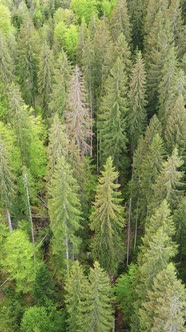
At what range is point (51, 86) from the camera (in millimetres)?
47219

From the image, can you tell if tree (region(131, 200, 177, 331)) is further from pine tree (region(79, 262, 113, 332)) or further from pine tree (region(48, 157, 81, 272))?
pine tree (region(48, 157, 81, 272))

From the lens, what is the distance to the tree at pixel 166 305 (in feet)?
68.0

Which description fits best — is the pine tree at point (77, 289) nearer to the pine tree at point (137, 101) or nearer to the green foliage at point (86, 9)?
the pine tree at point (137, 101)

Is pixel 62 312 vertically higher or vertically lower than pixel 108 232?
lower

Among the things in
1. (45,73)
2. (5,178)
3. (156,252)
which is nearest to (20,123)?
(5,178)

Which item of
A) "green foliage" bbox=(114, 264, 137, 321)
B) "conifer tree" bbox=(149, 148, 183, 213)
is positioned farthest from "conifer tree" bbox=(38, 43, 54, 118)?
"green foliage" bbox=(114, 264, 137, 321)

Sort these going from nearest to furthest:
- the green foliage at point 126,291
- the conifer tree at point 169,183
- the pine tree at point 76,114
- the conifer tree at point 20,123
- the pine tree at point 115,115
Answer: the conifer tree at point 169,183, the green foliage at point 126,291, the pine tree at point 76,114, the pine tree at point 115,115, the conifer tree at point 20,123

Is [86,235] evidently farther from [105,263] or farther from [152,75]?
[152,75]

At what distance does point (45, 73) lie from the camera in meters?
46.8

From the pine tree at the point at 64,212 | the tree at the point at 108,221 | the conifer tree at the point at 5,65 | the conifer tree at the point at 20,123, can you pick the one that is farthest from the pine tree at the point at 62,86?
the tree at the point at 108,221

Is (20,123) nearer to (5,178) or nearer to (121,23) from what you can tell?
(5,178)

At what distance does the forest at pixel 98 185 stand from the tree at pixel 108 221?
10 cm

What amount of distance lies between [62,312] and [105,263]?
519cm

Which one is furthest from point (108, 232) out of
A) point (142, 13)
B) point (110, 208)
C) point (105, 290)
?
point (142, 13)
